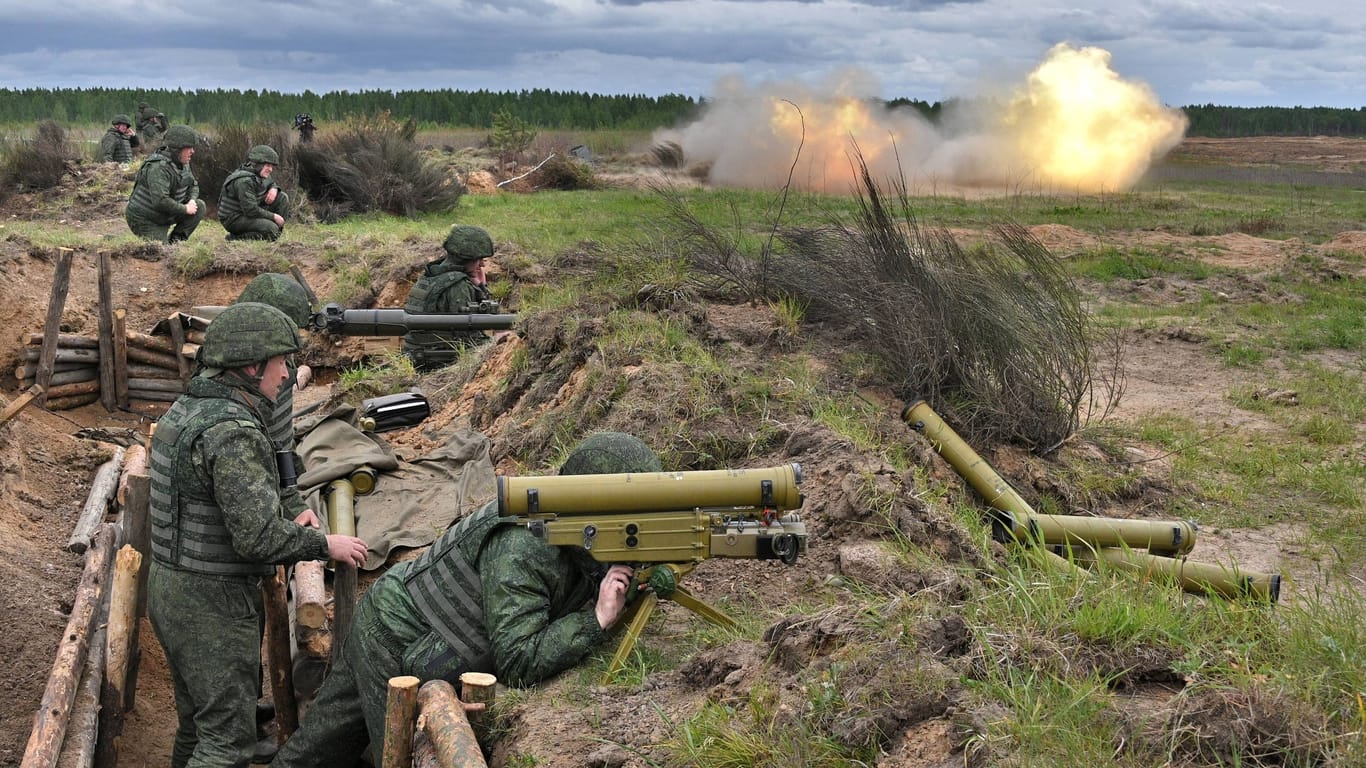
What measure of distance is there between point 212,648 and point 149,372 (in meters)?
7.37

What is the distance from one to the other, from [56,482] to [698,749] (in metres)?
7.49

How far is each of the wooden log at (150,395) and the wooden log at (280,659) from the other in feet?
21.8

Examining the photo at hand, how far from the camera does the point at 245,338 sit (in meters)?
4.82

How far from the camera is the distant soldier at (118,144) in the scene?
73.8ft

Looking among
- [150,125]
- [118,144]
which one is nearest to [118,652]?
[118,144]

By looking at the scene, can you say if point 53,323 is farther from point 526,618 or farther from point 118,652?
point 526,618

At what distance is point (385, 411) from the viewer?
777cm

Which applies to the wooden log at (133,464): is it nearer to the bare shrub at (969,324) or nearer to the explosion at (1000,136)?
the bare shrub at (969,324)

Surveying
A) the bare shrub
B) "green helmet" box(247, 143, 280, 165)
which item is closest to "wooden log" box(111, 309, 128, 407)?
"green helmet" box(247, 143, 280, 165)

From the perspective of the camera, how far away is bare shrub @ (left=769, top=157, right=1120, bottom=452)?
780 centimetres

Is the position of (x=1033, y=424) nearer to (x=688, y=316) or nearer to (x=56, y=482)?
(x=688, y=316)

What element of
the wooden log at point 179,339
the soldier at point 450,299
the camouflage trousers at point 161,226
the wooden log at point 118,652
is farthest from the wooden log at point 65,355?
the wooden log at point 118,652

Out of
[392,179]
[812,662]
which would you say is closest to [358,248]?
[392,179]

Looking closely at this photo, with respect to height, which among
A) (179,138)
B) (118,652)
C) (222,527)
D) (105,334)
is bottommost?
(118,652)
